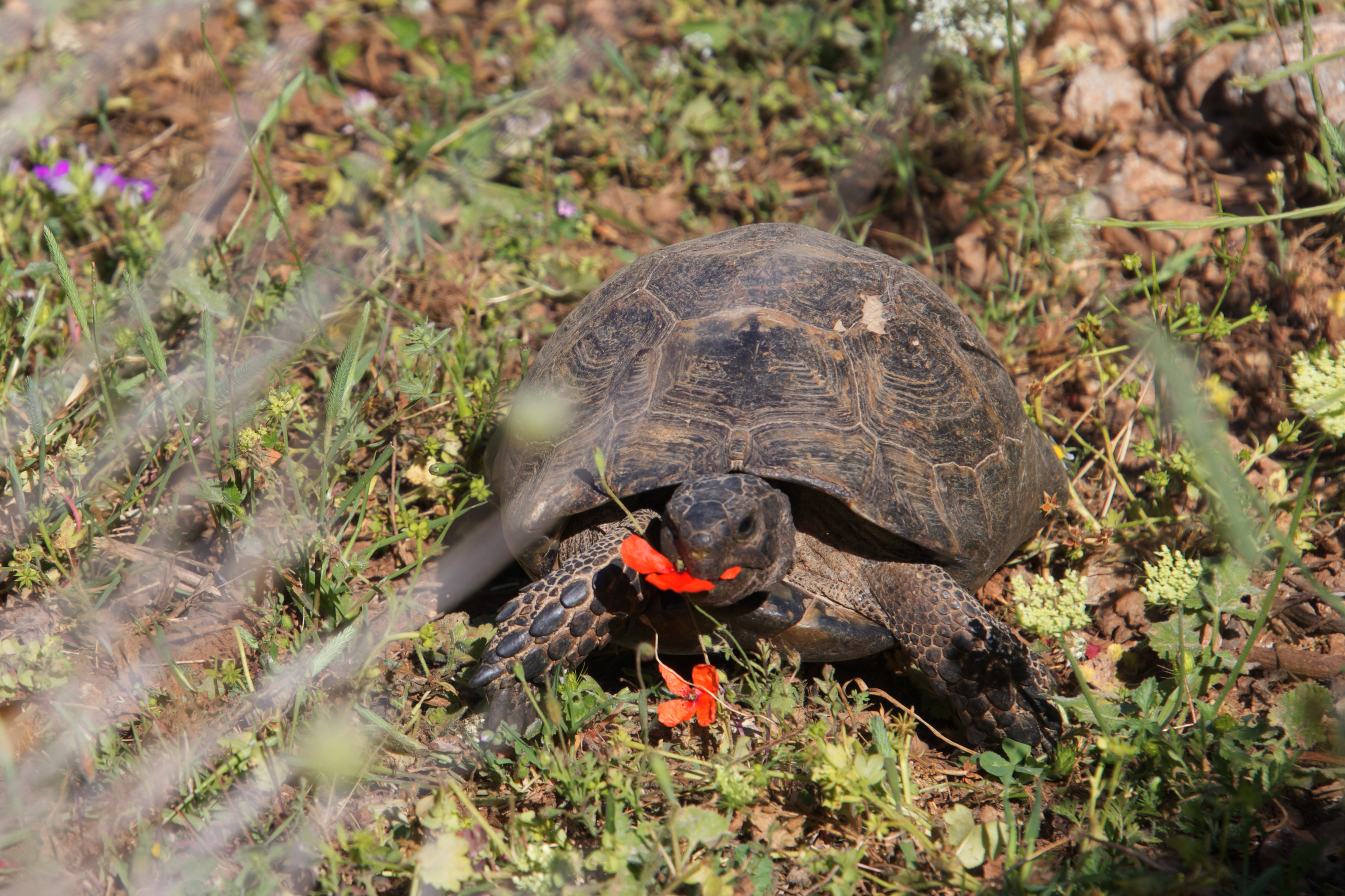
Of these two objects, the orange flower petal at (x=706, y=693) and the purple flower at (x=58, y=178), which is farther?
the purple flower at (x=58, y=178)

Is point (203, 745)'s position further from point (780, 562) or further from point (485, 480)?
point (780, 562)

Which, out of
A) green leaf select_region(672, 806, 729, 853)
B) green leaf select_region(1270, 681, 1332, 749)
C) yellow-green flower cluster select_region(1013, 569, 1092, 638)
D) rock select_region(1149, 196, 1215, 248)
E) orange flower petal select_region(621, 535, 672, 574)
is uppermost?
rock select_region(1149, 196, 1215, 248)

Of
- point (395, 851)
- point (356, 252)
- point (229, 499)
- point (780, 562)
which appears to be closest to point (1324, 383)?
point (780, 562)

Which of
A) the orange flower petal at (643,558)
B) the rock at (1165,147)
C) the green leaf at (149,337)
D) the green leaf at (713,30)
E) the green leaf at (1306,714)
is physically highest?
the green leaf at (713,30)

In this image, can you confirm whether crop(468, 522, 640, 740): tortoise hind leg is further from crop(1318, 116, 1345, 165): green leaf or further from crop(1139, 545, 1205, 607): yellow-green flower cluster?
crop(1318, 116, 1345, 165): green leaf

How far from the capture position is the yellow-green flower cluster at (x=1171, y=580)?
9.78 feet

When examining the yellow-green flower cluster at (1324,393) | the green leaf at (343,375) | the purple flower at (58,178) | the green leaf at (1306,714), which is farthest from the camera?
the purple flower at (58,178)

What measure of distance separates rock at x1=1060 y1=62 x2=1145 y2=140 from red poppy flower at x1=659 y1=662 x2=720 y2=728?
3.87 m

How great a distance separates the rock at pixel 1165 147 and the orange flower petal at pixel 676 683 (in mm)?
3841

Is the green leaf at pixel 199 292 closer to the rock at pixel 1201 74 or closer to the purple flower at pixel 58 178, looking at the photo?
the purple flower at pixel 58 178

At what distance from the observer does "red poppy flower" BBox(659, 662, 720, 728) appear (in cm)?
277

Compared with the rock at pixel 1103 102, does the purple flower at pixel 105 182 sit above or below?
below

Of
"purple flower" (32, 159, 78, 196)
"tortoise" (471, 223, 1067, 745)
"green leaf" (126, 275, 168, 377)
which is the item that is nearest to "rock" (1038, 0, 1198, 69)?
"tortoise" (471, 223, 1067, 745)

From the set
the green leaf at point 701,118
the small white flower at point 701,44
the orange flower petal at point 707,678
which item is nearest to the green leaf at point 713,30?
the small white flower at point 701,44
